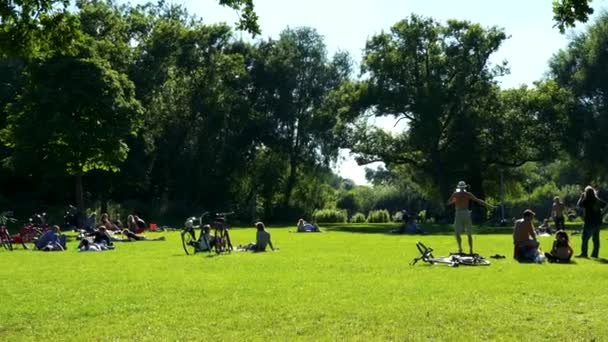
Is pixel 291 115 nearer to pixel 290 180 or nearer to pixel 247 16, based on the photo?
pixel 290 180

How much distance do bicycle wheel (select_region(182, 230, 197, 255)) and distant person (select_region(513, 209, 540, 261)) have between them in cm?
1032

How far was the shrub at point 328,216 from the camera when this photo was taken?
247ft

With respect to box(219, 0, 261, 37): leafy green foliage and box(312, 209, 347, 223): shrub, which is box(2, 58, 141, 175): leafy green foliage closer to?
box(219, 0, 261, 37): leafy green foliage

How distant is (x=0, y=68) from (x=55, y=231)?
1236 inches

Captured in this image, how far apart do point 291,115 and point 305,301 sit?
6039 centimetres

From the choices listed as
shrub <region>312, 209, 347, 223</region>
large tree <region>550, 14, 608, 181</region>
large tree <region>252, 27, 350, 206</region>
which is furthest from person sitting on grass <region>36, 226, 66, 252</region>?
shrub <region>312, 209, 347, 223</region>

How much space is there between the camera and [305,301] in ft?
40.3

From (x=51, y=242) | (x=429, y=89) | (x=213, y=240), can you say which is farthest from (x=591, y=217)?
(x=429, y=89)

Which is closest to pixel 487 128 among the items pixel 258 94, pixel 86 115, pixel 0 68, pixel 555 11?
pixel 258 94

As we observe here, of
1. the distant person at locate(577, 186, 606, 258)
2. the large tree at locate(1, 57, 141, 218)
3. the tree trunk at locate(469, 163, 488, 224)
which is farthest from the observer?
the tree trunk at locate(469, 163, 488, 224)

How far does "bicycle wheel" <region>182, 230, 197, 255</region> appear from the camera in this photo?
83.1ft

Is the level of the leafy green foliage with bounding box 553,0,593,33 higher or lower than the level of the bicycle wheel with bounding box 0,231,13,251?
higher

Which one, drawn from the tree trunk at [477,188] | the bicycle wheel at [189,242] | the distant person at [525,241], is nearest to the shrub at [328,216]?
the tree trunk at [477,188]

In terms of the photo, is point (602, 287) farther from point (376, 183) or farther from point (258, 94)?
point (376, 183)
